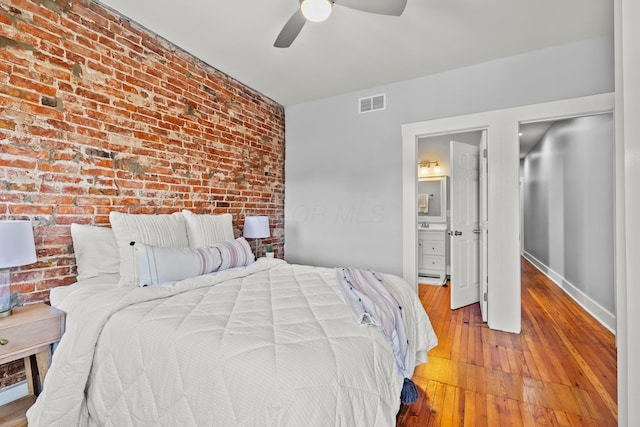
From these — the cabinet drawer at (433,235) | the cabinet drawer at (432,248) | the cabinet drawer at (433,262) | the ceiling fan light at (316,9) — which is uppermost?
the ceiling fan light at (316,9)

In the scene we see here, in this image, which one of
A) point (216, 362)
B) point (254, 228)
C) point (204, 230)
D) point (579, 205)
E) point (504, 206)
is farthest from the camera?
point (579, 205)

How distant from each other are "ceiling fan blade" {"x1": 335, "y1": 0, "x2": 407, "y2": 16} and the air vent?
5.64ft

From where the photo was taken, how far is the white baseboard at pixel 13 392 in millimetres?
1783

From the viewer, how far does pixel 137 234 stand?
2117mm

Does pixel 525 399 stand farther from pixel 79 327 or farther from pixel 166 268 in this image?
pixel 79 327

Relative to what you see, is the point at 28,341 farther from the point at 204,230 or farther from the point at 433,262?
the point at 433,262

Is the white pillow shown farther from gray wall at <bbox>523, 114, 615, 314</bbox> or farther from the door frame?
gray wall at <bbox>523, 114, 615, 314</bbox>

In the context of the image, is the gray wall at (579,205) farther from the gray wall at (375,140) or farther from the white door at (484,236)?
the white door at (484,236)

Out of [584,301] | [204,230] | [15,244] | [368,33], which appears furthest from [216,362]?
[584,301]

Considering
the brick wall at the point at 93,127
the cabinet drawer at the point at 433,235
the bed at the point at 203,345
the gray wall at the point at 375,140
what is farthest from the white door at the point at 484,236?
the brick wall at the point at 93,127

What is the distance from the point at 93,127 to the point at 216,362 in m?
2.06

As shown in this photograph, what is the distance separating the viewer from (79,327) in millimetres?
1492

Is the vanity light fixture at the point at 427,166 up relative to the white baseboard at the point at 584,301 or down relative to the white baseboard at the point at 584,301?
up

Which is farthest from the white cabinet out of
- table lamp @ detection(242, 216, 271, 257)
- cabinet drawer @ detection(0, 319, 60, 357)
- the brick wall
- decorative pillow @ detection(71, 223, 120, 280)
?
cabinet drawer @ detection(0, 319, 60, 357)
